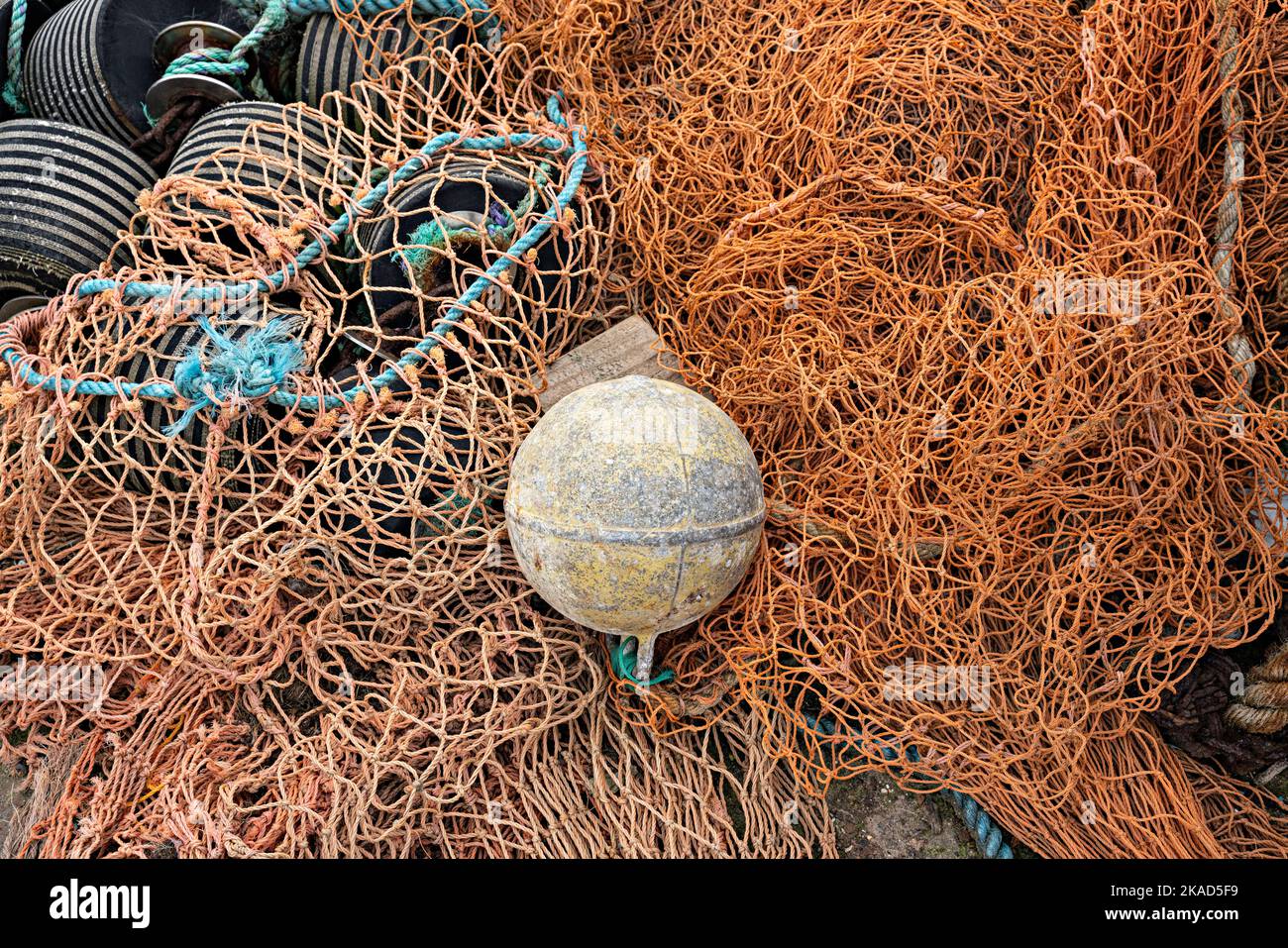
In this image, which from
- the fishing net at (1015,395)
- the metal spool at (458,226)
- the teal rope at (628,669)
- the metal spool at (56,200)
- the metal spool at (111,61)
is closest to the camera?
the fishing net at (1015,395)

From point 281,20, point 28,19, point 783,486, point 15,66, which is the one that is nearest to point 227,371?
point 281,20

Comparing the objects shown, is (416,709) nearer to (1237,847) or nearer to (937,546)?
(937,546)

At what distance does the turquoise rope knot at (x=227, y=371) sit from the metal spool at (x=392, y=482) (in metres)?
0.22

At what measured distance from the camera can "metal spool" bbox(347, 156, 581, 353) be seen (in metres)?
3.21

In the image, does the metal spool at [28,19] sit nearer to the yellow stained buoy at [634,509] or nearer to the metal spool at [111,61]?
the metal spool at [111,61]

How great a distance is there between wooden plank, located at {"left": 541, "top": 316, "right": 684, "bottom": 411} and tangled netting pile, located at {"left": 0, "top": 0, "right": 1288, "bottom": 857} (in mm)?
127

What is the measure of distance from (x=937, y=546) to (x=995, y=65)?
1879 millimetres

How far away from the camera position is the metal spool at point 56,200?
334cm

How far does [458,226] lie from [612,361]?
75 centimetres

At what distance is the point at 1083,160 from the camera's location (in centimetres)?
307

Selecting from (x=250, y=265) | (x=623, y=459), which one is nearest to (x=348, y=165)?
(x=250, y=265)

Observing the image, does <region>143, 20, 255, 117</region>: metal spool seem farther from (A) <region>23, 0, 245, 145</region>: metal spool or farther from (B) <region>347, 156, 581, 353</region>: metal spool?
(B) <region>347, 156, 581, 353</region>: metal spool

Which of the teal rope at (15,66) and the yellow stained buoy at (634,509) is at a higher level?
the teal rope at (15,66)

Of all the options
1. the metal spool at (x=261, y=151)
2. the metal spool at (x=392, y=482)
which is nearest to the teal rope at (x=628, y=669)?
the metal spool at (x=392, y=482)
